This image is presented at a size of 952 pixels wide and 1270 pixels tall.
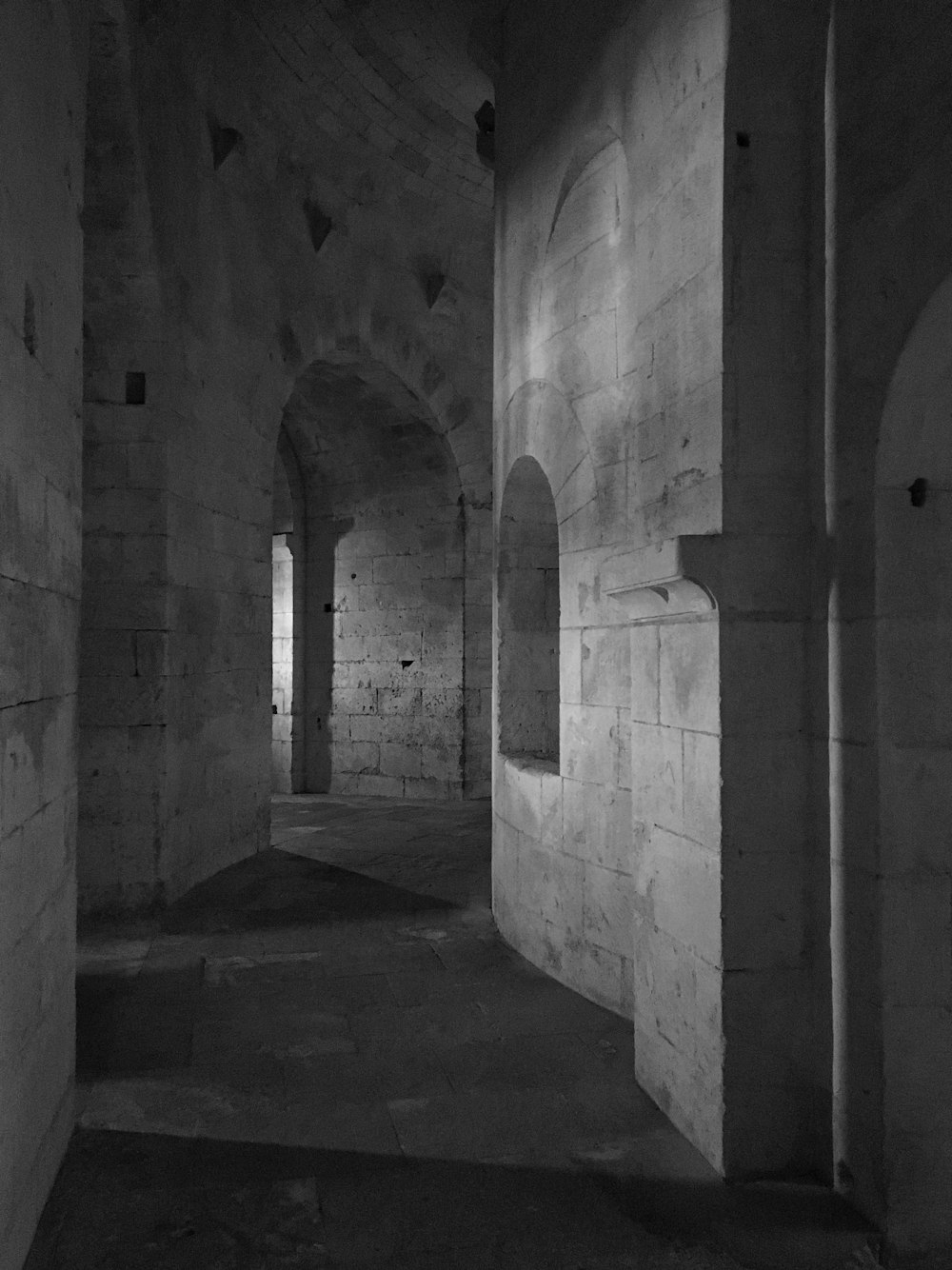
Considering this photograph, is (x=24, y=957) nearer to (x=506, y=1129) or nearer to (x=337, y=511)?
(x=506, y=1129)

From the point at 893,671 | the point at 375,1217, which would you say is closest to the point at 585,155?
the point at 893,671

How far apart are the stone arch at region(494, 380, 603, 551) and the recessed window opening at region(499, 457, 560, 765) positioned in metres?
0.46

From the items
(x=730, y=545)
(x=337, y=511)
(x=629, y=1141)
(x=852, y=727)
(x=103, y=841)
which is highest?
(x=337, y=511)

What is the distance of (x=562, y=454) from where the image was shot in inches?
189

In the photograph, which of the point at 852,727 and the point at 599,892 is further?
the point at 599,892

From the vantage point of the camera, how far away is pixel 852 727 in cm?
287

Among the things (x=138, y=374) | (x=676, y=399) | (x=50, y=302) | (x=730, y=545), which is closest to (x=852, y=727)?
(x=730, y=545)

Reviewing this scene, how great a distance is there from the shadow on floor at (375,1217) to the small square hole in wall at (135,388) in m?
A: 4.42

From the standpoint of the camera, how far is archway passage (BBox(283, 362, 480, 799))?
1052cm

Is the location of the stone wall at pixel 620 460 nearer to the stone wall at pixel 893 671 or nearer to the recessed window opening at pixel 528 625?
the recessed window opening at pixel 528 625

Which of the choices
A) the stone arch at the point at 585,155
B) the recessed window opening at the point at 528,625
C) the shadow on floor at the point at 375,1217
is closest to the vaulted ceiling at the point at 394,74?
the stone arch at the point at 585,155

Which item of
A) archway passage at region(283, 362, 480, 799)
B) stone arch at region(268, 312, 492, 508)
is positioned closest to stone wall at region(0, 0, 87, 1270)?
stone arch at region(268, 312, 492, 508)

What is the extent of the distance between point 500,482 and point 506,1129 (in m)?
3.51

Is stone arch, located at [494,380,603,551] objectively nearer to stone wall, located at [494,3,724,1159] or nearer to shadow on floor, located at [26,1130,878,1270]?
stone wall, located at [494,3,724,1159]
